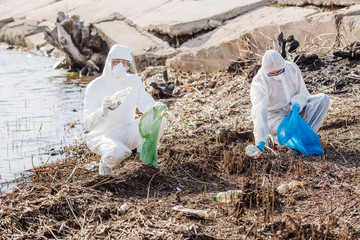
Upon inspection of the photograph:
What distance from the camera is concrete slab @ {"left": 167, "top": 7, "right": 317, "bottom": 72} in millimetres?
9672

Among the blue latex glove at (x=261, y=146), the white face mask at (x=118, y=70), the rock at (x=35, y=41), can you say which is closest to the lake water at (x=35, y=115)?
the white face mask at (x=118, y=70)

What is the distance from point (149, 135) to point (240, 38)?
5.01 meters

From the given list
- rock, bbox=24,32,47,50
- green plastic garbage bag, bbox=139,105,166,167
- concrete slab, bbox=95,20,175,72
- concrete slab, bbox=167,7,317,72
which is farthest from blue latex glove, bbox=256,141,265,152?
rock, bbox=24,32,47,50

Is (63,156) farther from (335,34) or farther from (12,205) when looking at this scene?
(335,34)

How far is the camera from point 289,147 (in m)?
6.00

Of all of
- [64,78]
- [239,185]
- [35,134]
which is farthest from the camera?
[64,78]

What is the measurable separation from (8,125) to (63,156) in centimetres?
241

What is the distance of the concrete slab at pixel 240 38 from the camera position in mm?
9672

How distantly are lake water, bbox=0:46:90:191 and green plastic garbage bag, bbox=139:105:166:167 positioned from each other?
1.09 metres

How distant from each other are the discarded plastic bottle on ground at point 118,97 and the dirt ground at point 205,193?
67 cm

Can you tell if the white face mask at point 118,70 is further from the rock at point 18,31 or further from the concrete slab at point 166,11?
the rock at point 18,31

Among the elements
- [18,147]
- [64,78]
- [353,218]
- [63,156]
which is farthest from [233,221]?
[64,78]

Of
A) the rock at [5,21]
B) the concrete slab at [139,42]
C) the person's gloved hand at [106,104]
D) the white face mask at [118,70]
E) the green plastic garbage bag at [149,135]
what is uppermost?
the white face mask at [118,70]

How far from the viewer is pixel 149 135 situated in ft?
18.5
